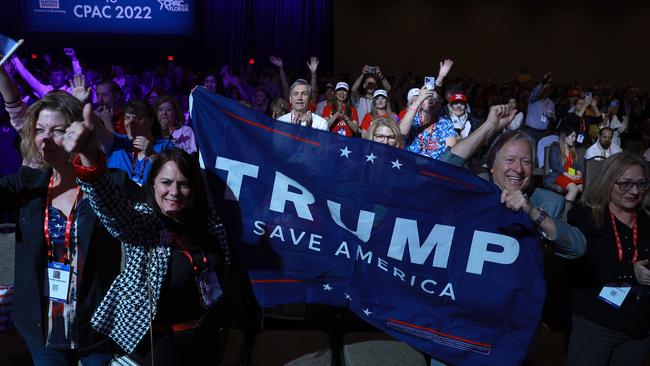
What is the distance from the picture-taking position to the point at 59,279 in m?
2.24

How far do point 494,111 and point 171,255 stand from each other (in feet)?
5.80

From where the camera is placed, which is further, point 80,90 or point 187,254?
point 80,90

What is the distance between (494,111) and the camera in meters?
3.11

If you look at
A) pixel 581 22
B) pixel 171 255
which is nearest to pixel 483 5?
pixel 581 22

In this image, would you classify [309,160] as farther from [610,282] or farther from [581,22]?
[581,22]

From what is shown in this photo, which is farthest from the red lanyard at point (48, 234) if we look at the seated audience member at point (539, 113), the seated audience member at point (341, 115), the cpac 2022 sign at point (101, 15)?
the cpac 2022 sign at point (101, 15)

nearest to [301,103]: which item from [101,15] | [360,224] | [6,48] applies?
[360,224]

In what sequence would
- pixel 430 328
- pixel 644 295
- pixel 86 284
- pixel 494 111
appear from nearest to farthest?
pixel 86 284, pixel 644 295, pixel 430 328, pixel 494 111

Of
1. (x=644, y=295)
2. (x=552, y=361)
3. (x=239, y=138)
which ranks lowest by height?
(x=552, y=361)

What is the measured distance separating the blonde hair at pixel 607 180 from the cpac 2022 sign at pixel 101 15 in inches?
546

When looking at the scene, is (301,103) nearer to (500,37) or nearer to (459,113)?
(459,113)

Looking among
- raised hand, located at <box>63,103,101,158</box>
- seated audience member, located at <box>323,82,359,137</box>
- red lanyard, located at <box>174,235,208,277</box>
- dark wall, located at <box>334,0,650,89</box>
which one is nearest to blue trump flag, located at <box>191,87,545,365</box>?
red lanyard, located at <box>174,235,208,277</box>

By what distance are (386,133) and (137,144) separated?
1571 millimetres

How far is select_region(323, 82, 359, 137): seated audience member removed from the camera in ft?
23.0
